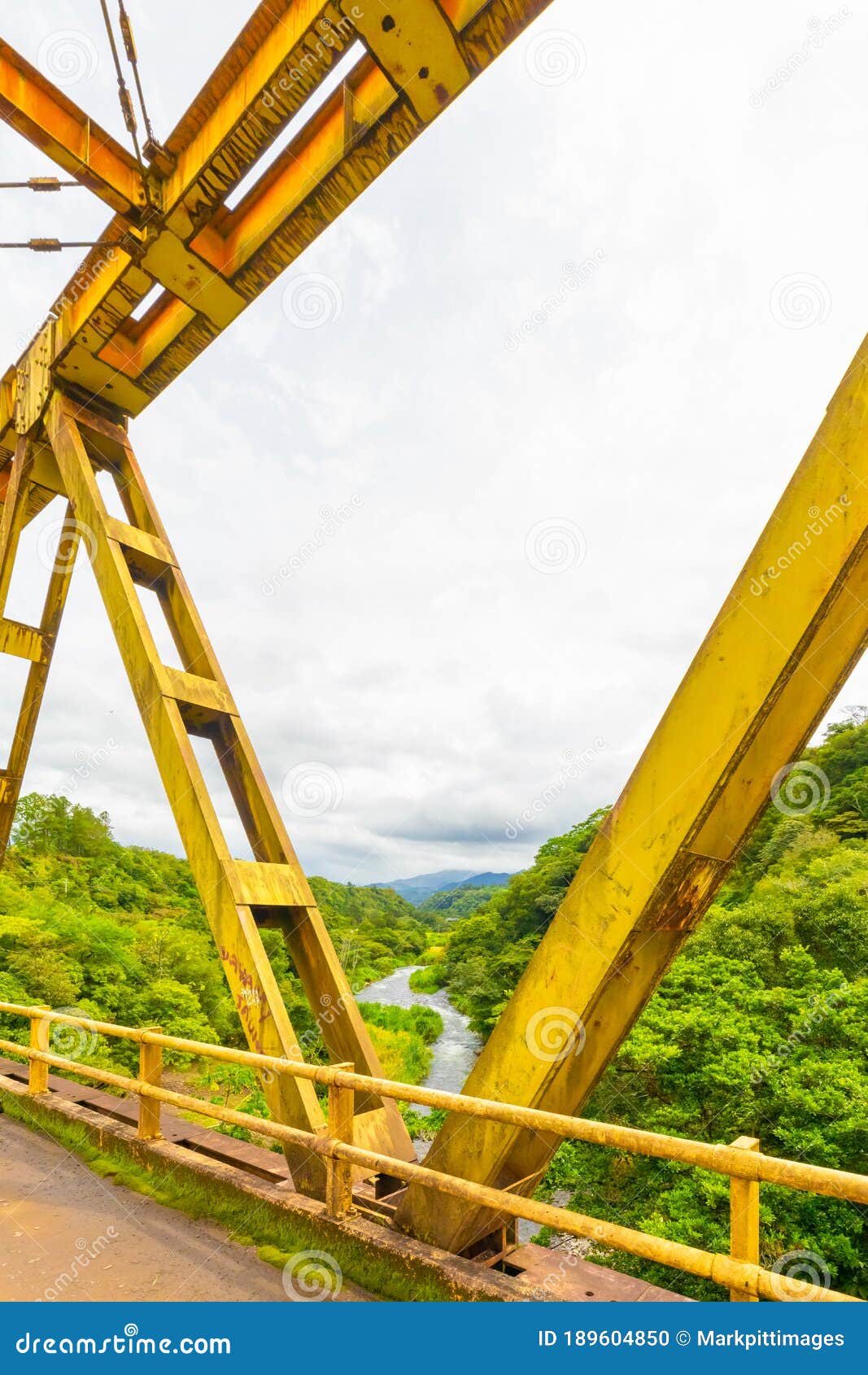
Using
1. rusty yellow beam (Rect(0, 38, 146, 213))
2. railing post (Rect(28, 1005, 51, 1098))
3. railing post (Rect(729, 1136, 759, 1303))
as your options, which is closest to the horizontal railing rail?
railing post (Rect(729, 1136, 759, 1303))

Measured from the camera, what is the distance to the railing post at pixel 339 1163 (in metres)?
2.94

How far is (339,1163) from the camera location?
296 cm

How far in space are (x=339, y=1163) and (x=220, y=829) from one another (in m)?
1.63

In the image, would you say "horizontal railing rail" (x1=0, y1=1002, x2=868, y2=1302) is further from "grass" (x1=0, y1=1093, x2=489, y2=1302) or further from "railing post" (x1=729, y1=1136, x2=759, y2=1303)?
"grass" (x1=0, y1=1093, x2=489, y2=1302)

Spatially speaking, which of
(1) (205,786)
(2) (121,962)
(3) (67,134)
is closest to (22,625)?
(1) (205,786)

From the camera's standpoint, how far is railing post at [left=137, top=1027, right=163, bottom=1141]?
396cm

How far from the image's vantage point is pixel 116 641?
420 centimetres

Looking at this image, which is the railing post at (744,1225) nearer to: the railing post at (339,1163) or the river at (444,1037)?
the railing post at (339,1163)

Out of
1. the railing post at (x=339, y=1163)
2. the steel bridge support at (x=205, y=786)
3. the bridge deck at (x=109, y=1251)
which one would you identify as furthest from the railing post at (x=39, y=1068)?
the railing post at (x=339, y=1163)

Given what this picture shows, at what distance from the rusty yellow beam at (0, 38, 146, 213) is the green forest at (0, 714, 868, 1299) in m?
7.50

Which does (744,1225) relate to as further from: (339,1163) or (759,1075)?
(759,1075)
